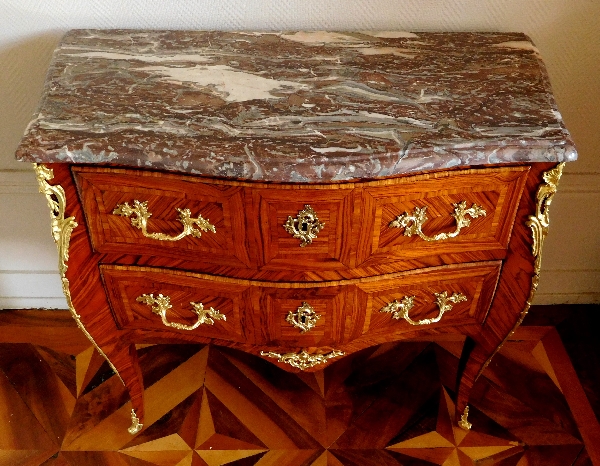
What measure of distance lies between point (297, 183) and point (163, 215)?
19 centimetres

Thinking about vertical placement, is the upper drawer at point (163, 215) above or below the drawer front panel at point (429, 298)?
above

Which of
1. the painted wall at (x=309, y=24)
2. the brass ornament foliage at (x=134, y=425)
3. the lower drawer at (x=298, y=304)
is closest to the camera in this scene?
the lower drawer at (x=298, y=304)

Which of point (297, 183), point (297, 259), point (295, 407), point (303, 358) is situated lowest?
point (295, 407)

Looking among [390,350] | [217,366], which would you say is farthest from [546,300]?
[217,366]

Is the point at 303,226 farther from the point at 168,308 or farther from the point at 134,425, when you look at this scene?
the point at 134,425

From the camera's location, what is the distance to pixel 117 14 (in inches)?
39.6

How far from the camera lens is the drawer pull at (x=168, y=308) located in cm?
88

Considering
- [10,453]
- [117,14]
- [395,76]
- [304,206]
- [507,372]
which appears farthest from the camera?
[507,372]

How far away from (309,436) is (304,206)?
602 millimetres

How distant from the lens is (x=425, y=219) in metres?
0.79

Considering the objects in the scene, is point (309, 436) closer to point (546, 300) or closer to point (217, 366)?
point (217, 366)

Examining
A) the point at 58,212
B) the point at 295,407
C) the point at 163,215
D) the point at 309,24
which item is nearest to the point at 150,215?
the point at 163,215

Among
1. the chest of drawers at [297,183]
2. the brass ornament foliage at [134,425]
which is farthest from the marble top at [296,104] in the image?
the brass ornament foliage at [134,425]

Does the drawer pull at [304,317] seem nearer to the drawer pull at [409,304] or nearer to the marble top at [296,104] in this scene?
the drawer pull at [409,304]
